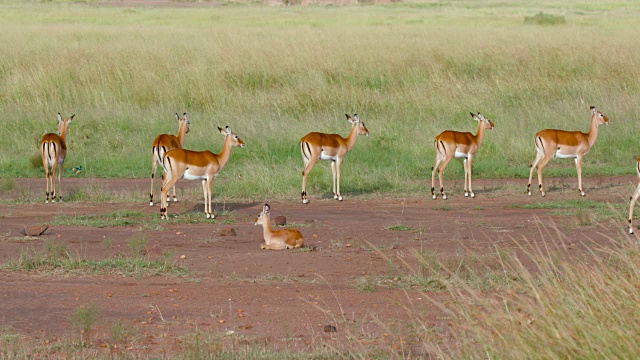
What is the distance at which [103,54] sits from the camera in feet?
75.8

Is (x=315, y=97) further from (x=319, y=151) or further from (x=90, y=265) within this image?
(x=90, y=265)

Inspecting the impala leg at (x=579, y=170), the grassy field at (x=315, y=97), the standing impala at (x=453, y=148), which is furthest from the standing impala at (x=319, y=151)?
the impala leg at (x=579, y=170)

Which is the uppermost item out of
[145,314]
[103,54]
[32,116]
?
[103,54]

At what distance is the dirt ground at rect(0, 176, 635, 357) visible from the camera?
20.7 feet

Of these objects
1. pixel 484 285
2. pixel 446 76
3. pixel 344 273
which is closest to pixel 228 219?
pixel 344 273

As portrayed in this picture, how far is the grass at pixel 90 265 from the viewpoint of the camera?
8125mm

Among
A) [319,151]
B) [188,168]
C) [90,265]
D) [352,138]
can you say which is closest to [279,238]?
[90,265]

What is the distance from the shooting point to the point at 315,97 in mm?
19188

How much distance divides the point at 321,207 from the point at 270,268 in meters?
4.15

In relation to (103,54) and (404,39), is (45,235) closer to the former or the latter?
(103,54)

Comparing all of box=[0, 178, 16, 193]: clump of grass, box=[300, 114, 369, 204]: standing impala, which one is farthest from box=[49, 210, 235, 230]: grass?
box=[0, 178, 16, 193]: clump of grass

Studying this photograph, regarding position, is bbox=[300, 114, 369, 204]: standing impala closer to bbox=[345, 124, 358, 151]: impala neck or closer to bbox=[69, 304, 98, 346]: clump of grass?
bbox=[345, 124, 358, 151]: impala neck

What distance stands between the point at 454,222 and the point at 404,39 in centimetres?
1666

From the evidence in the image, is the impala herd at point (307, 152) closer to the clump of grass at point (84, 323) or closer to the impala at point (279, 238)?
the impala at point (279, 238)
